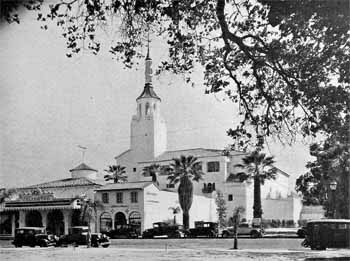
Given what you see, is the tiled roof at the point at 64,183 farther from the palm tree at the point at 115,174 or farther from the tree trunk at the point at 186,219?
the tree trunk at the point at 186,219

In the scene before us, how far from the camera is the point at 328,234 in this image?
6.44m

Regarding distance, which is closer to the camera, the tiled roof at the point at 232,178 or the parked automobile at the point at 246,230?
the tiled roof at the point at 232,178

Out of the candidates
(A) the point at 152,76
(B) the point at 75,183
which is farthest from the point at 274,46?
(B) the point at 75,183

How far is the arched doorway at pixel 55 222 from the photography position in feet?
22.2

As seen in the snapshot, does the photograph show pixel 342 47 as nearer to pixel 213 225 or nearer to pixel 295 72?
pixel 295 72

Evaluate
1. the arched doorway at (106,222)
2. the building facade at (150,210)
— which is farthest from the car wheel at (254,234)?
the arched doorway at (106,222)

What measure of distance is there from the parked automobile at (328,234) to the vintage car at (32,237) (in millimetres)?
3071

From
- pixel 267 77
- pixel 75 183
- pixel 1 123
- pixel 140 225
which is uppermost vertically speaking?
pixel 267 77

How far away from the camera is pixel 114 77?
5.07m

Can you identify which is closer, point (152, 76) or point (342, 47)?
point (342, 47)

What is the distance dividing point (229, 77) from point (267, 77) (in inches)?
13.2

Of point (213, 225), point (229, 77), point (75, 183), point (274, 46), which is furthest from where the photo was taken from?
point (213, 225)

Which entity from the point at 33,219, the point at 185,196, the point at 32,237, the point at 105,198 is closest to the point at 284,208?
the point at 105,198

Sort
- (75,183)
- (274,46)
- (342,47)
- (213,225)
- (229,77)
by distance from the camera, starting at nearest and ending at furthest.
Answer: (342,47), (274,46), (229,77), (75,183), (213,225)
